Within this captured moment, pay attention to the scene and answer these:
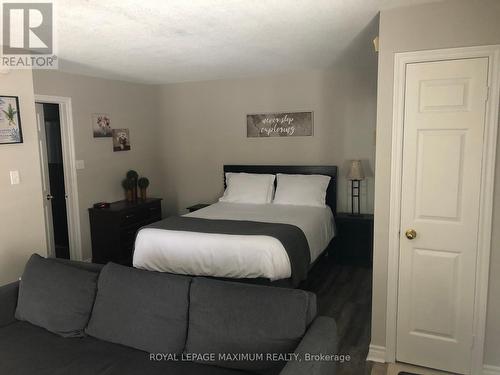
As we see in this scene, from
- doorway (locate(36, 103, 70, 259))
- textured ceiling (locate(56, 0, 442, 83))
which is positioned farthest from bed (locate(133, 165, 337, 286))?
textured ceiling (locate(56, 0, 442, 83))

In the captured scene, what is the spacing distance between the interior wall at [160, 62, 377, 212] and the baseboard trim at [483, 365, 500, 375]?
2.44 meters

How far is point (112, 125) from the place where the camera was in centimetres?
498

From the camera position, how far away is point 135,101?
212 inches

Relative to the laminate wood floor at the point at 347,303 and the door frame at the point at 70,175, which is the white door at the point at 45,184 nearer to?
the door frame at the point at 70,175

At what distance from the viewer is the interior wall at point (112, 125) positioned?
4402mm

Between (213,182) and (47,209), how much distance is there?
7.35 feet

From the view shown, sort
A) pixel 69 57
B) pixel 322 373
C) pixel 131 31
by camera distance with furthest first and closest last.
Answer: pixel 69 57 < pixel 131 31 < pixel 322 373

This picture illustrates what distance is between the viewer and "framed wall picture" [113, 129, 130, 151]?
502 centimetres

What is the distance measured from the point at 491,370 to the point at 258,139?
3667 mm

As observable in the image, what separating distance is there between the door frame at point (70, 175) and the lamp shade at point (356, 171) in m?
3.28

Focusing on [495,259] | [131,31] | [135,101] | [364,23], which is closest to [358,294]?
[495,259]

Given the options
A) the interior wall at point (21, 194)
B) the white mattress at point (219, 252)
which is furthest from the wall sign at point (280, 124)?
the interior wall at point (21, 194)

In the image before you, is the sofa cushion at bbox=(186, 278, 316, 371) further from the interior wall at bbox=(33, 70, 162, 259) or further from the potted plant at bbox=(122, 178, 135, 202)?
the potted plant at bbox=(122, 178, 135, 202)

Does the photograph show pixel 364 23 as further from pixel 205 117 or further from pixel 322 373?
pixel 205 117
